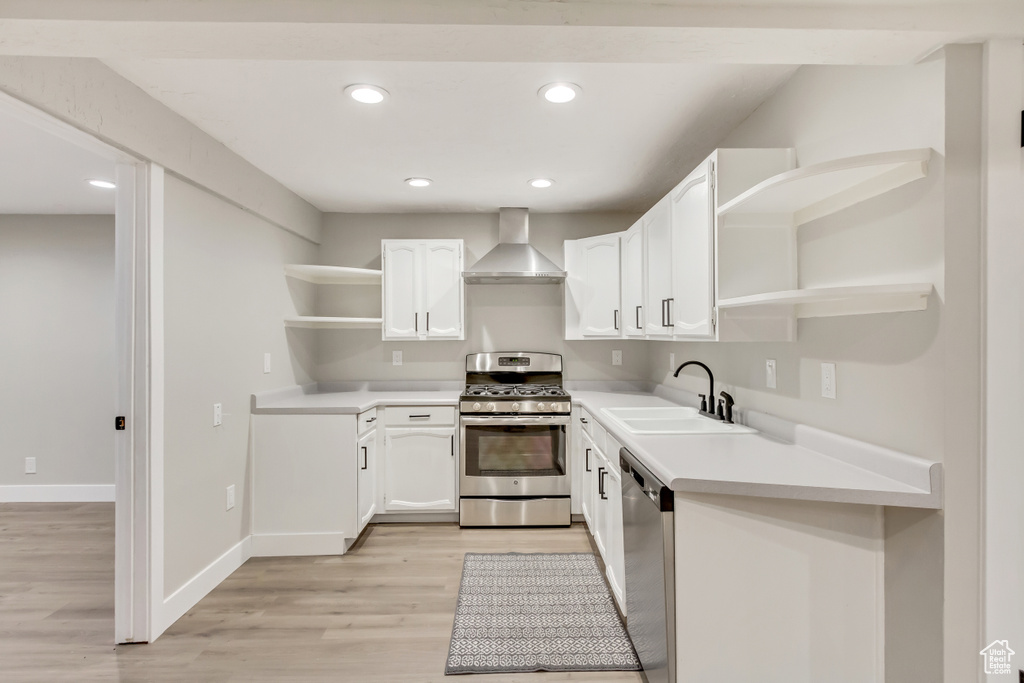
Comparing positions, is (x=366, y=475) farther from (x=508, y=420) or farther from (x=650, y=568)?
(x=650, y=568)

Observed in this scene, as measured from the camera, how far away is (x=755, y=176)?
1.82 meters

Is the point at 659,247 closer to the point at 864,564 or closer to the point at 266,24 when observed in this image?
the point at 864,564

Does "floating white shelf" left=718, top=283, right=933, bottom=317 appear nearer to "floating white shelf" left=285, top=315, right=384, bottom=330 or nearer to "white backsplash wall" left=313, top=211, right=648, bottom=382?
"white backsplash wall" left=313, top=211, right=648, bottom=382

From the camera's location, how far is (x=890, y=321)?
1389 mm

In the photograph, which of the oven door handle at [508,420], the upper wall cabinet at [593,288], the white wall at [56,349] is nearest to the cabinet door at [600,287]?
the upper wall cabinet at [593,288]

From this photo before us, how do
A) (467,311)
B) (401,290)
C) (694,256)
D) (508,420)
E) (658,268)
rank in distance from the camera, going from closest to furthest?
(694,256) → (658,268) → (508,420) → (401,290) → (467,311)

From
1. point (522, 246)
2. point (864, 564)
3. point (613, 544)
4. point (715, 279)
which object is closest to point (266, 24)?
point (715, 279)

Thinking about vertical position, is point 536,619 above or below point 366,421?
below

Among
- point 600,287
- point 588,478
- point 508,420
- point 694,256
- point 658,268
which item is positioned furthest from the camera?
point 600,287

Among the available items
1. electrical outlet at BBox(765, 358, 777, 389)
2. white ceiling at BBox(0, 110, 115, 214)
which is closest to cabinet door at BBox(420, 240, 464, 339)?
white ceiling at BBox(0, 110, 115, 214)

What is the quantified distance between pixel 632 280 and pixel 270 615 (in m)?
2.71

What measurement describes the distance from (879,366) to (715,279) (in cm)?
63

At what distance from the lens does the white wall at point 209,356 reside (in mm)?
2223

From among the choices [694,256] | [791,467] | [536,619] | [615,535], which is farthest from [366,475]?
[791,467]
